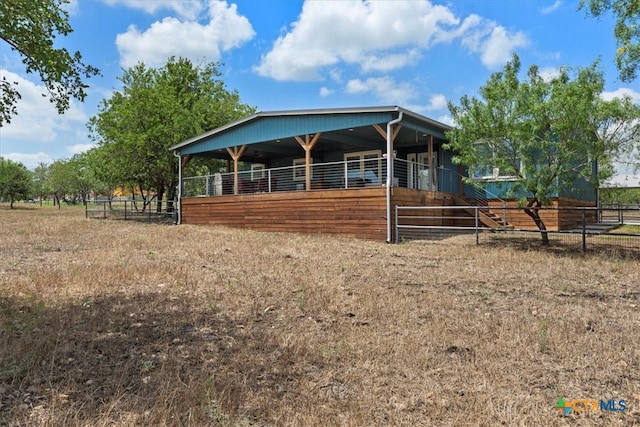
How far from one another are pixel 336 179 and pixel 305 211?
12.1 feet

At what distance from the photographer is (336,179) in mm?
17438

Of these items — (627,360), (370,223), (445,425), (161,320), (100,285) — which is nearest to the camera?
(445,425)

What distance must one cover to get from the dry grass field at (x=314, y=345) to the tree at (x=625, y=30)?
12.9 feet

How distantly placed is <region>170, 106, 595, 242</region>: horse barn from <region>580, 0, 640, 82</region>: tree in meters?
4.78

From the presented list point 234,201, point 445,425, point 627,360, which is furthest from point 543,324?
point 234,201

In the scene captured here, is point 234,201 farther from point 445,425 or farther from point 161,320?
point 445,425

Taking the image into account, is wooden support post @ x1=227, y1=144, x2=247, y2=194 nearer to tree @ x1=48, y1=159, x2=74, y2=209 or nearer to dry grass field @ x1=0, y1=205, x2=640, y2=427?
dry grass field @ x1=0, y1=205, x2=640, y2=427

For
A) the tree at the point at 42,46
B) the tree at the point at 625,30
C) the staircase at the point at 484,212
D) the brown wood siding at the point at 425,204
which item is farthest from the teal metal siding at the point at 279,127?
the tree at the point at 42,46

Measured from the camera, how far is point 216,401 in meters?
2.70

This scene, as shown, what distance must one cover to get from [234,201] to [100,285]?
35.2 feet

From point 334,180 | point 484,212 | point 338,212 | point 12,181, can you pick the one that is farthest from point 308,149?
point 12,181

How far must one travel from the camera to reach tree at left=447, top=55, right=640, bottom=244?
9188mm

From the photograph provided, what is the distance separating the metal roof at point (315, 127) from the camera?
41.4ft

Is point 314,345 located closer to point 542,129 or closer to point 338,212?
point 542,129
